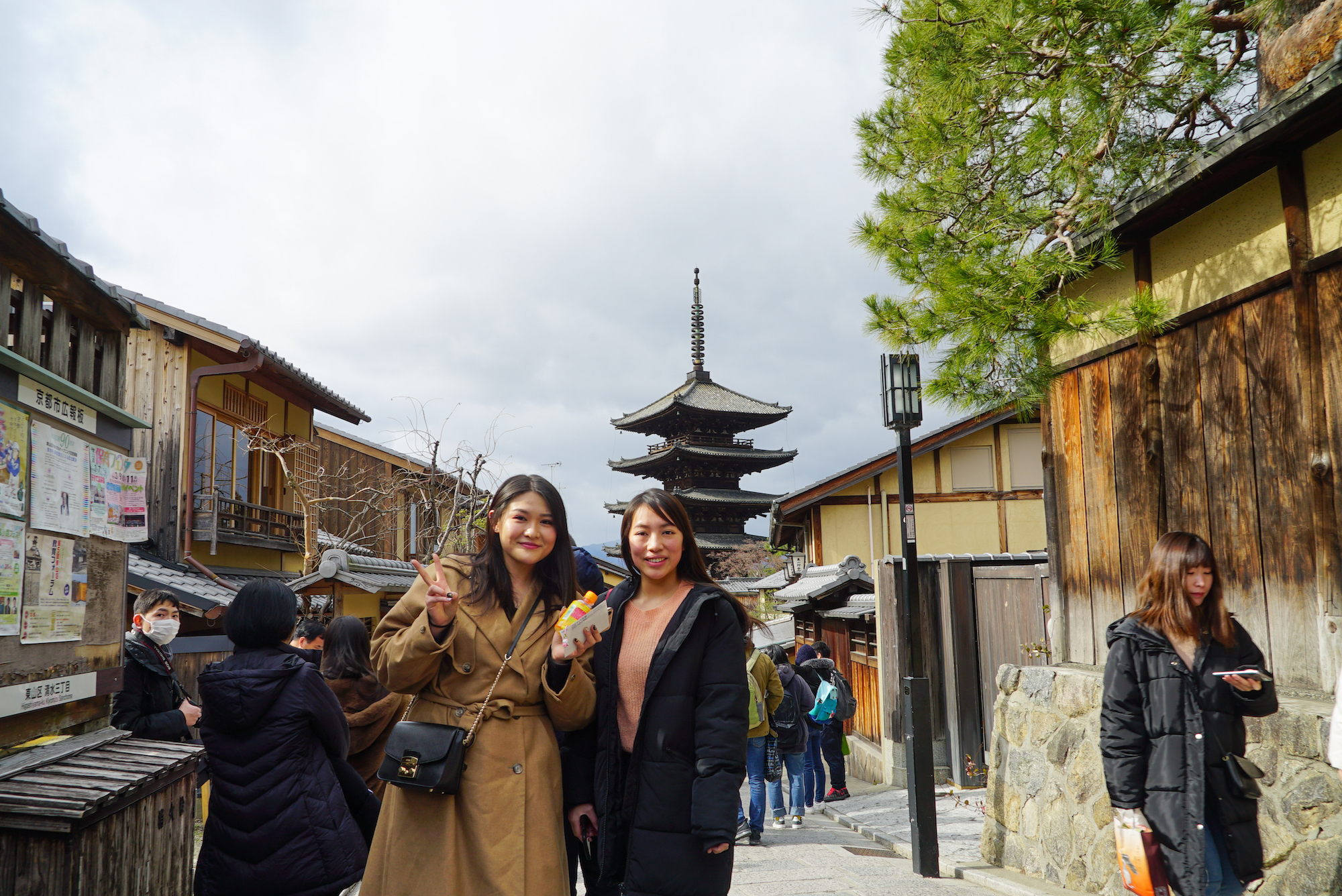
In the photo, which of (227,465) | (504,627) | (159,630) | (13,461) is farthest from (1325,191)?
(227,465)

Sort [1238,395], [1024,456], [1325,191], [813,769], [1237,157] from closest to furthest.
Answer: [1325,191] < [1237,157] < [1238,395] < [813,769] < [1024,456]

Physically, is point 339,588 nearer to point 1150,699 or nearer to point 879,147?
point 879,147

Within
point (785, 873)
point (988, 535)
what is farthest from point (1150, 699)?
point (988, 535)

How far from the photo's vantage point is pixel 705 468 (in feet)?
122

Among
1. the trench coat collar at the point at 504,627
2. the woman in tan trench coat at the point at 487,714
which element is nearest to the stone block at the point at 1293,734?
the woman in tan trench coat at the point at 487,714

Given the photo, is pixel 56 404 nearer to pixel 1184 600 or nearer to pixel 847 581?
pixel 1184 600

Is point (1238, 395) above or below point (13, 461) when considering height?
above

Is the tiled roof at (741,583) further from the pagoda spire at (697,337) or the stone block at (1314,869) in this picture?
the stone block at (1314,869)

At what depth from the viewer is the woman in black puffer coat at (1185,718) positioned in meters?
3.16

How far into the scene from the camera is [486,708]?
9.54 feet

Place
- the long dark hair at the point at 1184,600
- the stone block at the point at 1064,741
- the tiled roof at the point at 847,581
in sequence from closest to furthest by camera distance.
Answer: the long dark hair at the point at 1184,600
the stone block at the point at 1064,741
the tiled roof at the point at 847,581

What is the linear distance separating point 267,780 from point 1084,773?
458 centimetres

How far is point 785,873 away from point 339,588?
7.92 metres

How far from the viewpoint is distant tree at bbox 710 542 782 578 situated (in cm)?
3559
